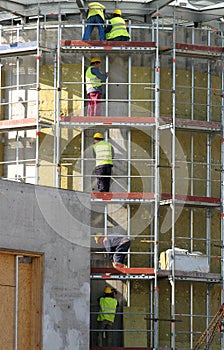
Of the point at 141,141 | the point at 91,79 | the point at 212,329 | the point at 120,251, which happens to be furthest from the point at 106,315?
the point at 91,79

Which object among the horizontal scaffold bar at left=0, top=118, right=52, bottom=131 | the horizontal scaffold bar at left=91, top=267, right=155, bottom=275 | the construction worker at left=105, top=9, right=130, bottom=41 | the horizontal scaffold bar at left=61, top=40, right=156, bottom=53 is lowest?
the horizontal scaffold bar at left=91, top=267, right=155, bottom=275

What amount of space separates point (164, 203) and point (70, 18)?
584 centimetres

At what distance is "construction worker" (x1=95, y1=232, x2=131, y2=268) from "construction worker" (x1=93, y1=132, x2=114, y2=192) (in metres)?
1.29

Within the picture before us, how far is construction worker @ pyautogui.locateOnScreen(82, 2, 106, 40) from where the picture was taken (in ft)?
104

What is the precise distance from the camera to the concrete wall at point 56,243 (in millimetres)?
24797

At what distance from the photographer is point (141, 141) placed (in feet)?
105

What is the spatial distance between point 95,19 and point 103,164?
3850mm

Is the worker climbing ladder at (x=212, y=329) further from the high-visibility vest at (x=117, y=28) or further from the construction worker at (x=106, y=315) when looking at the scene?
the high-visibility vest at (x=117, y=28)

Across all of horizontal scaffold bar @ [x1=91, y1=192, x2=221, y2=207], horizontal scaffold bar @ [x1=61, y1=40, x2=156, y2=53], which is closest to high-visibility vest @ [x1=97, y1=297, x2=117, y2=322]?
horizontal scaffold bar @ [x1=91, y1=192, x2=221, y2=207]

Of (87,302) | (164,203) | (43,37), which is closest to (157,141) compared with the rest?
(164,203)

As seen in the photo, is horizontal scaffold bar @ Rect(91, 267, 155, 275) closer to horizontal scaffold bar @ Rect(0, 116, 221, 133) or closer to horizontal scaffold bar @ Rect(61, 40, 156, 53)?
horizontal scaffold bar @ Rect(0, 116, 221, 133)

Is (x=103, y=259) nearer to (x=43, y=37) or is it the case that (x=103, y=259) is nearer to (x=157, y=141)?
(x=157, y=141)

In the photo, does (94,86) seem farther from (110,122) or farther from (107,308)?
(107,308)

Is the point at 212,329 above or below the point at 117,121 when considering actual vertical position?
below
